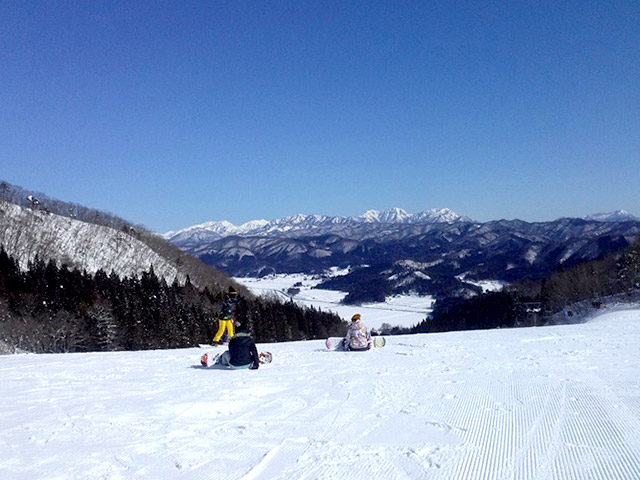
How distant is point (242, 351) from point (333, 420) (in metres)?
5.40

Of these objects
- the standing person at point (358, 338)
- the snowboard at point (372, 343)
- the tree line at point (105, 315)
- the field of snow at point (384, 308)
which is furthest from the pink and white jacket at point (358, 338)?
the field of snow at point (384, 308)

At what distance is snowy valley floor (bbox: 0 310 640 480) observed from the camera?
14.6ft

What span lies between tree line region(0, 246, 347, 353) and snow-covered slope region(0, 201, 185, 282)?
59.2 feet

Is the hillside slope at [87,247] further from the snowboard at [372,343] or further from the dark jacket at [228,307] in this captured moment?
the snowboard at [372,343]

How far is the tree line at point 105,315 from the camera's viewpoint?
44406 mm

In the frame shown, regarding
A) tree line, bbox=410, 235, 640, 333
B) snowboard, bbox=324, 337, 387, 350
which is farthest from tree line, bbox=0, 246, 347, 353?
tree line, bbox=410, 235, 640, 333

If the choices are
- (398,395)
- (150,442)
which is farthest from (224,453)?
(398,395)

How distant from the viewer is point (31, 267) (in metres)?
70.8

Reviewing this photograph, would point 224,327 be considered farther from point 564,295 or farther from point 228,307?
point 564,295

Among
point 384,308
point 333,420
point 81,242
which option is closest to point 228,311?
point 333,420

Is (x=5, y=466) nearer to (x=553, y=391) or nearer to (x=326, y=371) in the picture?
(x=326, y=371)

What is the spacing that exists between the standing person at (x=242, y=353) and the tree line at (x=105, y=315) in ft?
75.4

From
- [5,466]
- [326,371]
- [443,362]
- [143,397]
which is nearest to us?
[5,466]

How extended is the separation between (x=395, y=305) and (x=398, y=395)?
6664 inches
